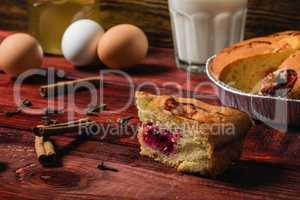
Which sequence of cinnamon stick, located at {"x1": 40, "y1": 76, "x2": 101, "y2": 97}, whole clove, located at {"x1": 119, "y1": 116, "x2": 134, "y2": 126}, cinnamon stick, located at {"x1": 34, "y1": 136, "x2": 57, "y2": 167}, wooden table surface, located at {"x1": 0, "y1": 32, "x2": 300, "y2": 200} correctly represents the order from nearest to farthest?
1. wooden table surface, located at {"x1": 0, "y1": 32, "x2": 300, "y2": 200}
2. cinnamon stick, located at {"x1": 34, "y1": 136, "x2": 57, "y2": 167}
3. whole clove, located at {"x1": 119, "y1": 116, "x2": 134, "y2": 126}
4. cinnamon stick, located at {"x1": 40, "y1": 76, "x2": 101, "y2": 97}

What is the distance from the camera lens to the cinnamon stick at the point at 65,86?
4.74ft

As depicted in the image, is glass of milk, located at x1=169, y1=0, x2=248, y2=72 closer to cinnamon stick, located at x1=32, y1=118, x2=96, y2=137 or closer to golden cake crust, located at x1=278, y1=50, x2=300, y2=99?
golden cake crust, located at x1=278, y1=50, x2=300, y2=99

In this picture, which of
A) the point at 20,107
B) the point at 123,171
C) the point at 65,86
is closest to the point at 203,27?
the point at 65,86

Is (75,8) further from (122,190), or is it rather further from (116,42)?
(122,190)

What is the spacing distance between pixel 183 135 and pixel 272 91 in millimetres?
205

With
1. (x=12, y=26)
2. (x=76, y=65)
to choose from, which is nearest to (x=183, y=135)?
(x=76, y=65)

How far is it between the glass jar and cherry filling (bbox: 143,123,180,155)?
62 cm

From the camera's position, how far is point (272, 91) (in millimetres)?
1200

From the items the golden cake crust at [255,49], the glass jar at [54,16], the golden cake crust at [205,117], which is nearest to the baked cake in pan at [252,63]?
the golden cake crust at [255,49]

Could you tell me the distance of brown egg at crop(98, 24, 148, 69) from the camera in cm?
154

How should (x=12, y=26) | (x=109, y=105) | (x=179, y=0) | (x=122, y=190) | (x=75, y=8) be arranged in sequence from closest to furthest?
(x=122, y=190) < (x=109, y=105) < (x=179, y=0) < (x=75, y=8) < (x=12, y=26)

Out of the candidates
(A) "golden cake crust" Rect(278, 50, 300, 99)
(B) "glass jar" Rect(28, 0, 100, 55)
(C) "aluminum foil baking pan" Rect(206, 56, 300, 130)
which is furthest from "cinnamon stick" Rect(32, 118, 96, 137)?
(B) "glass jar" Rect(28, 0, 100, 55)

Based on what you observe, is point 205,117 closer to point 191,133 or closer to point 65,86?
point 191,133

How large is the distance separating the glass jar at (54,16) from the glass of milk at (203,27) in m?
0.23
